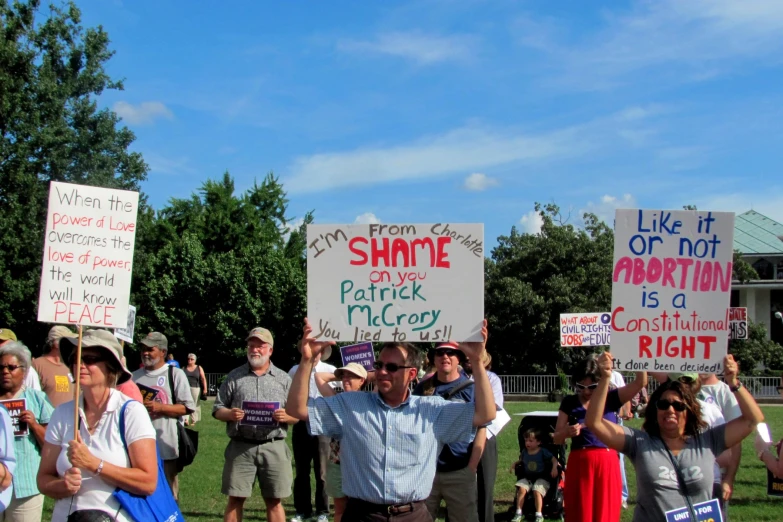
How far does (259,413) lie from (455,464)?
2.19 m

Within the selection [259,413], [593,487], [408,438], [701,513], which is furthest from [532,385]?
[408,438]

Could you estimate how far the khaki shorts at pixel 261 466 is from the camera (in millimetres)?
8109

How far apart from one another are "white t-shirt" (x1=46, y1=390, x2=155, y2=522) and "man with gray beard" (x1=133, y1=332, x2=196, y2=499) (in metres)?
4.29

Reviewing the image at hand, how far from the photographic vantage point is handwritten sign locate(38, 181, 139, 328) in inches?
224

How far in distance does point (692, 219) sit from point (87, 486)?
381cm

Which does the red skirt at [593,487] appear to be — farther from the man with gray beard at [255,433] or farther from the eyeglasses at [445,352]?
the man with gray beard at [255,433]

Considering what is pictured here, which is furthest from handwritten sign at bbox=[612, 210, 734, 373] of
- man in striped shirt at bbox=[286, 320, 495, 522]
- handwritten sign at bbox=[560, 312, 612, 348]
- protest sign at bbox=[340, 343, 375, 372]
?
handwritten sign at bbox=[560, 312, 612, 348]

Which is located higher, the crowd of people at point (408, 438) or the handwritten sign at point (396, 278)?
the handwritten sign at point (396, 278)

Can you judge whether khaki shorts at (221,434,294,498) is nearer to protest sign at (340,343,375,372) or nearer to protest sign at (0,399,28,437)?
protest sign at (0,399,28,437)

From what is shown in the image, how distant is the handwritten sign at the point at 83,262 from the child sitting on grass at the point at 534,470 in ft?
18.9

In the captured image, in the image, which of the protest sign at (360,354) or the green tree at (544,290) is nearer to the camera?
the protest sign at (360,354)

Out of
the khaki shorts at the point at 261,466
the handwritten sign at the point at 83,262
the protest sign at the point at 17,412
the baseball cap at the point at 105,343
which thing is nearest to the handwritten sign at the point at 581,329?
the khaki shorts at the point at 261,466

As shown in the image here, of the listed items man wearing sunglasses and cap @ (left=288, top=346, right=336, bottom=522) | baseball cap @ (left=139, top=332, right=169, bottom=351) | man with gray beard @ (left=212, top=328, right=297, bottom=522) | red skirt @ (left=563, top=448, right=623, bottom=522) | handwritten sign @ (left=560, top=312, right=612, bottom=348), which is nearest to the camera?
red skirt @ (left=563, top=448, right=623, bottom=522)

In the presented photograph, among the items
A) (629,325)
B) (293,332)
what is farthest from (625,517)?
(293,332)
